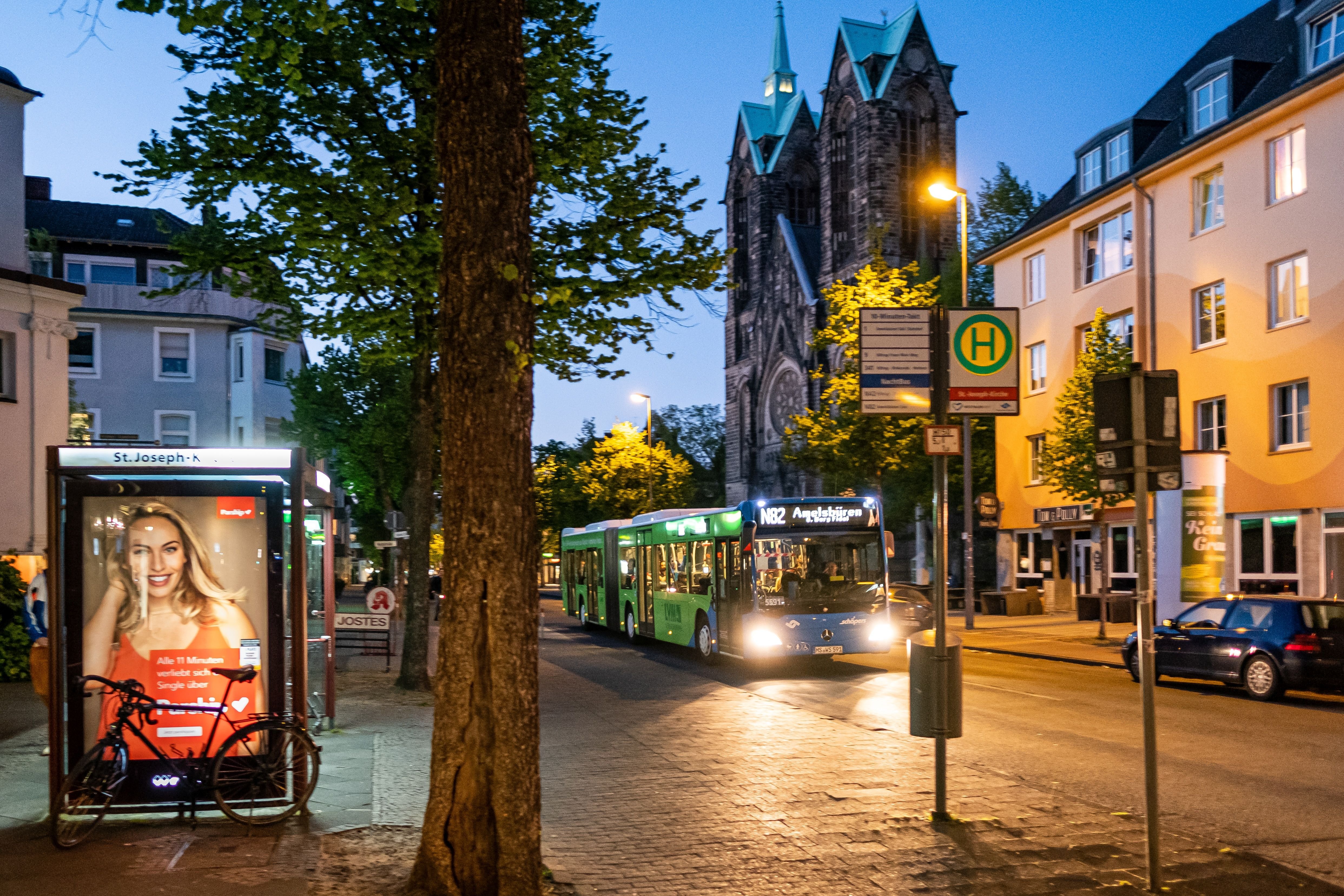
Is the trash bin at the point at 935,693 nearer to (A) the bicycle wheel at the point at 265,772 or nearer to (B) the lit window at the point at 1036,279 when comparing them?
(A) the bicycle wheel at the point at 265,772

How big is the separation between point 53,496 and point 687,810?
15.5 ft

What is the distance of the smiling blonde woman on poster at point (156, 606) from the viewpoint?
8.62 m

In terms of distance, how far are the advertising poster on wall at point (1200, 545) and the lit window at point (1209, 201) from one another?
35.8 feet

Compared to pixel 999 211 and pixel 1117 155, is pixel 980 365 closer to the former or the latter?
pixel 1117 155

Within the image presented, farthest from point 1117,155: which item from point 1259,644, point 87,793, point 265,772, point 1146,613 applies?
point 87,793

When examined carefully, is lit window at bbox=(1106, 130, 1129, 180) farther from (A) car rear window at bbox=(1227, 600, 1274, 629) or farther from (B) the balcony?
(B) the balcony

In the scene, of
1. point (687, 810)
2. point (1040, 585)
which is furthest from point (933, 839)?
point (1040, 585)

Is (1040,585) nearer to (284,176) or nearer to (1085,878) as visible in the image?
(284,176)

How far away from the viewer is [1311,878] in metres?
6.90

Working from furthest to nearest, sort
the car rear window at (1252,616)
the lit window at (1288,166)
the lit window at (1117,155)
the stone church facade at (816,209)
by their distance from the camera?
1. the stone church facade at (816,209)
2. the lit window at (1117,155)
3. the lit window at (1288,166)
4. the car rear window at (1252,616)

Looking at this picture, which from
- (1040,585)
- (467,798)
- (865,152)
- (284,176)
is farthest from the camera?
(865,152)

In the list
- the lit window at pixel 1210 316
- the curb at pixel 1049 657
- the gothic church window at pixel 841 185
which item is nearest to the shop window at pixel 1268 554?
the lit window at pixel 1210 316

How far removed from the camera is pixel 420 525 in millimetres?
17266

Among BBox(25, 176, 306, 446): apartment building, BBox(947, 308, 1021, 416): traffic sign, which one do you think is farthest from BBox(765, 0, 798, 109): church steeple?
BBox(947, 308, 1021, 416): traffic sign
